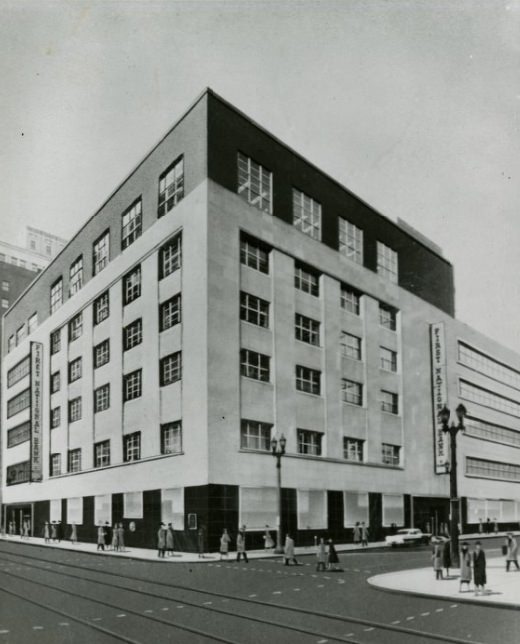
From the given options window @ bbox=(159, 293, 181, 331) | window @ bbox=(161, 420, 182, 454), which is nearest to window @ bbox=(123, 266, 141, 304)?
window @ bbox=(159, 293, 181, 331)

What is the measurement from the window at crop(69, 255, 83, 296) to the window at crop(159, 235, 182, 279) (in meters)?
15.7

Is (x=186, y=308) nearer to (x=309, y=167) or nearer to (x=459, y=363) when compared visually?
(x=309, y=167)

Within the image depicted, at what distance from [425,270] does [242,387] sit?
2850 centimetres

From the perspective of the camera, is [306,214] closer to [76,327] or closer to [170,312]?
[170,312]

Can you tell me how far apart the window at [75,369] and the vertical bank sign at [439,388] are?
96.4 feet

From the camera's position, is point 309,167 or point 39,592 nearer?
point 39,592

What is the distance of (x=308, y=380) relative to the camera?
46688mm

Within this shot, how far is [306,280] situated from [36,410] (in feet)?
96.6

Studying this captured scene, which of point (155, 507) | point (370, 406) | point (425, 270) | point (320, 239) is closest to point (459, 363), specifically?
point (425, 270)

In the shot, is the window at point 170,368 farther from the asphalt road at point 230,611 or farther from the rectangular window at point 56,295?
the rectangular window at point 56,295

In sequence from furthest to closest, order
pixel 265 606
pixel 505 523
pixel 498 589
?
pixel 505 523, pixel 498 589, pixel 265 606

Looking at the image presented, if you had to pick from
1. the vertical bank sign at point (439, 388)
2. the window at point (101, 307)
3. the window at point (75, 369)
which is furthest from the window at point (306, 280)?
the window at point (75, 369)

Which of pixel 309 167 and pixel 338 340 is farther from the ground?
pixel 309 167

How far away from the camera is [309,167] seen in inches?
1945
